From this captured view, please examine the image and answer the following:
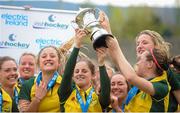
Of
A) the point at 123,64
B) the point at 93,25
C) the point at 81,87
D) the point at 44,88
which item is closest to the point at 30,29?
the point at 44,88

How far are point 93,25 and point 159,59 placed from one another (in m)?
0.81

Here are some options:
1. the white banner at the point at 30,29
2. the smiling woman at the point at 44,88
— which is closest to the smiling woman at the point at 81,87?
the smiling woman at the point at 44,88

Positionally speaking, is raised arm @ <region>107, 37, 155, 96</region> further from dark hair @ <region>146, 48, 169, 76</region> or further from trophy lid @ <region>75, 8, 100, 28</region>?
trophy lid @ <region>75, 8, 100, 28</region>

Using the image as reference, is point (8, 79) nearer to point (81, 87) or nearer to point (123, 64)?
point (81, 87)

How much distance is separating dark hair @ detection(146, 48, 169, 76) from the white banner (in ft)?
10.7

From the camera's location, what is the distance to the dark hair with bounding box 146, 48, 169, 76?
6465mm

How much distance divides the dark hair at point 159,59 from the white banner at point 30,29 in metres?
3.27

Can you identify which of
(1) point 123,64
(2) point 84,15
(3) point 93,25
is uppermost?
(2) point 84,15

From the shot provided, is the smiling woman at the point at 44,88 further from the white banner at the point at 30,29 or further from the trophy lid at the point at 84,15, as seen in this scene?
the white banner at the point at 30,29

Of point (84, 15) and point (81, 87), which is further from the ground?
point (84, 15)

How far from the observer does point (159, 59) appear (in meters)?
6.47

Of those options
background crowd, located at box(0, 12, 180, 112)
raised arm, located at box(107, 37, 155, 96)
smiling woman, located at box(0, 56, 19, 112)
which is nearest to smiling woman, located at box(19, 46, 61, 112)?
background crowd, located at box(0, 12, 180, 112)

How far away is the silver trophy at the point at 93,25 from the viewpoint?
6.01 meters

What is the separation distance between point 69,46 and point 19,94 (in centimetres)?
132
